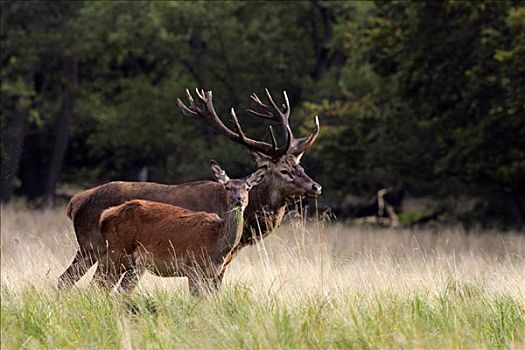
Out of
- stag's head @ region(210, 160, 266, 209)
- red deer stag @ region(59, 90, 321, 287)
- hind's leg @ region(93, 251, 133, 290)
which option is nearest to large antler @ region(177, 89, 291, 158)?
red deer stag @ region(59, 90, 321, 287)

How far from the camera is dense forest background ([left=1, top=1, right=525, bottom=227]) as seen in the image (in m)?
18.3

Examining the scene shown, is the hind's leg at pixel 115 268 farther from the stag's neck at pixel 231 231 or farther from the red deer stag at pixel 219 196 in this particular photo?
the red deer stag at pixel 219 196

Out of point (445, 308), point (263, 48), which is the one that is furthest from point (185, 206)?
point (263, 48)

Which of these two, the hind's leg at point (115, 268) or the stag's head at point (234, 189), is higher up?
the stag's head at point (234, 189)

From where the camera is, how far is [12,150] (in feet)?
77.2

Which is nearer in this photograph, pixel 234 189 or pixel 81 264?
pixel 234 189

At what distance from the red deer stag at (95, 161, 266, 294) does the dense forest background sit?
8.85 metres

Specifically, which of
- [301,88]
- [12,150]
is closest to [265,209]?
[12,150]

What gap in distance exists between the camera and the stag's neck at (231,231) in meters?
8.29

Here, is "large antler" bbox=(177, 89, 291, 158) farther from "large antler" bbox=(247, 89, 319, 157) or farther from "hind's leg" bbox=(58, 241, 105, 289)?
"hind's leg" bbox=(58, 241, 105, 289)

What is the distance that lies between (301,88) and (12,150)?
258 inches

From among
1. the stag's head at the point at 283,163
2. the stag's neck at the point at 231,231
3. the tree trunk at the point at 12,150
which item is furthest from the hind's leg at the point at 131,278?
the tree trunk at the point at 12,150

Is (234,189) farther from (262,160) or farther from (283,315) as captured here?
(283,315)

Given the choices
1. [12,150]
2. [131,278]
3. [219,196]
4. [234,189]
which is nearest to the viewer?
[234,189]
